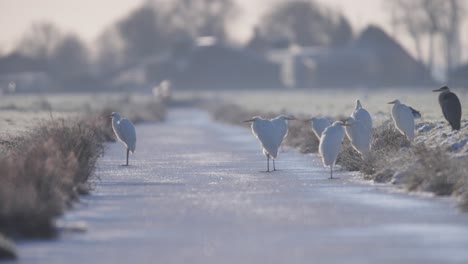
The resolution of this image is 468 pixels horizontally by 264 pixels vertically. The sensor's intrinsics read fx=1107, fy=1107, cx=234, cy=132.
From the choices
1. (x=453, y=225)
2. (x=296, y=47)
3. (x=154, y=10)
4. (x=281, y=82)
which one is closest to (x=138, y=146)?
(x=453, y=225)

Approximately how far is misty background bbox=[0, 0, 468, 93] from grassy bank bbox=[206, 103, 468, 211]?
78.6 meters

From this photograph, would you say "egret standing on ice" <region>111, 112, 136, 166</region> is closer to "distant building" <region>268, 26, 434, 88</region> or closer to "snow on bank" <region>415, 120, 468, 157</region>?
"snow on bank" <region>415, 120, 468, 157</region>

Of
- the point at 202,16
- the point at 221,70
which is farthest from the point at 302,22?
the point at 221,70

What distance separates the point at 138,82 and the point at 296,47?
20825 millimetres

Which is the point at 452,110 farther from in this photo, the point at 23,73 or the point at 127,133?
the point at 23,73

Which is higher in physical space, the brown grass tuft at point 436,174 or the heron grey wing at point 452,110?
the heron grey wing at point 452,110

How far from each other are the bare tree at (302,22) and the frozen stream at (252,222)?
12745 centimetres

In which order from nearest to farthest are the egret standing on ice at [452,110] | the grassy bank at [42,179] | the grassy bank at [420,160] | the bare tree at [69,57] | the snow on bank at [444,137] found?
1. the grassy bank at [42,179]
2. the grassy bank at [420,160]
3. the snow on bank at [444,137]
4. the egret standing on ice at [452,110]
5. the bare tree at [69,57]

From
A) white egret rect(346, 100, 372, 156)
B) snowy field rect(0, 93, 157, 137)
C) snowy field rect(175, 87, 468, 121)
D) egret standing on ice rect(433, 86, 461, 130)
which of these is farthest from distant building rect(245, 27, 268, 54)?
white egret rect(346, 100, 372, 156)

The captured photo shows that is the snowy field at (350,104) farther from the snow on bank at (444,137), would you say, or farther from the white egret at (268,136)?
the white egret at (268,136)

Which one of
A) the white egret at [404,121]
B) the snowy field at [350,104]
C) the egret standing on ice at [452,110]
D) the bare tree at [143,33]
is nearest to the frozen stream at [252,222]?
the white egret at [404,121]

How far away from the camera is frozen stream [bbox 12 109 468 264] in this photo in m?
11.5

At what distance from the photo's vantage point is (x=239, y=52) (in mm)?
124625

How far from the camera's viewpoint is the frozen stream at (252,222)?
1148 centimetres
